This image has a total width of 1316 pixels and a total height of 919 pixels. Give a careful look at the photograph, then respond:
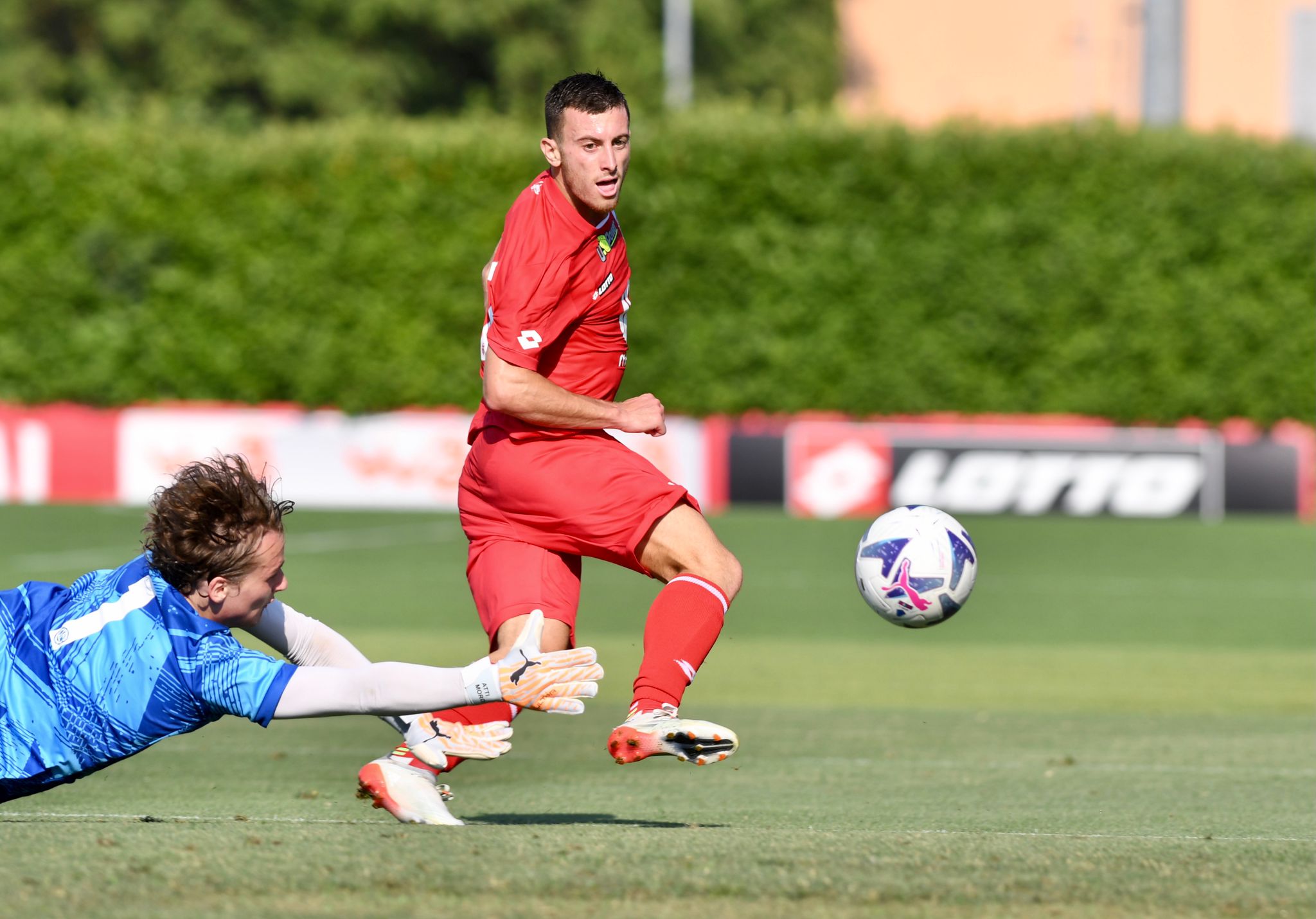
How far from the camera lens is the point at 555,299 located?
17.9 feet

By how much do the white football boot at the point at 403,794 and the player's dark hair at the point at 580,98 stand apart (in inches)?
78.6

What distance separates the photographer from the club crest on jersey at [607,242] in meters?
5.63

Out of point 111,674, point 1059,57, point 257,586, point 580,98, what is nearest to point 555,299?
point 580,98

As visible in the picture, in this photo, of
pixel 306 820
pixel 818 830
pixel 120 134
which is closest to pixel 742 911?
pixel 818 830

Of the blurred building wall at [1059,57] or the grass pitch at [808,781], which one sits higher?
the blurred building wall at [1059,57]

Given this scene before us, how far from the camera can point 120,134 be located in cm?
2430

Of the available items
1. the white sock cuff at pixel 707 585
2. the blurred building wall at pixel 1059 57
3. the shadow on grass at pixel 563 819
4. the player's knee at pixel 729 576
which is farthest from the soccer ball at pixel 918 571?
the blurred building wall at pixel 1059 57

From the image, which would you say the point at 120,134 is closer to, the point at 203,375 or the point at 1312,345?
the point at 203,375

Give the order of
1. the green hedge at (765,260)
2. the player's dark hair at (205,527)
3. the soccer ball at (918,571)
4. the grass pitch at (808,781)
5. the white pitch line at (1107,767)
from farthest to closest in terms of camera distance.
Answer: the green hedge at (765,260) → the white pitch line at (1107,767) → the soccer ball at (918,571) → the player's dark hair at (205,527) → the grass pitch at (808,781)

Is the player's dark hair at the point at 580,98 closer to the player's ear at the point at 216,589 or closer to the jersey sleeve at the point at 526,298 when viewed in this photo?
the jersey sleeve at the point at 526,298

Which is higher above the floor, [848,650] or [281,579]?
[281,579]

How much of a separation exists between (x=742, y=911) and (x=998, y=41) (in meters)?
42.8

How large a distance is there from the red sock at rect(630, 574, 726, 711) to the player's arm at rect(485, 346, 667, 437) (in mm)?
494

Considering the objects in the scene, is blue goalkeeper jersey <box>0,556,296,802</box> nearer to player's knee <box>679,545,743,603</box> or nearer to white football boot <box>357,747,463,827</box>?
white football boot <box>357,747,463,827</box>
